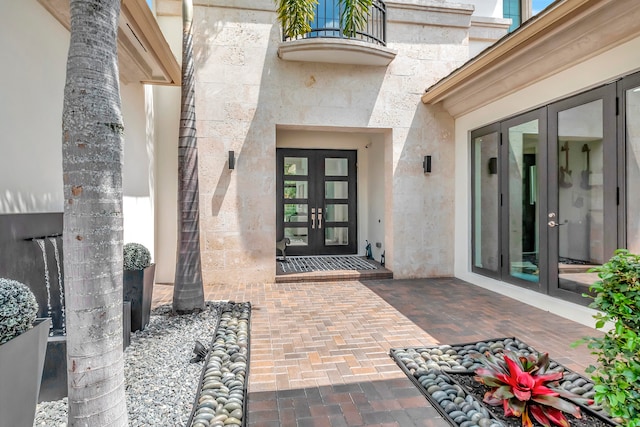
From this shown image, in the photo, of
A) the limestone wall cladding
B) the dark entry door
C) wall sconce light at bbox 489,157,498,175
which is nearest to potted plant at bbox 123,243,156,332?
the limestone wall cladding

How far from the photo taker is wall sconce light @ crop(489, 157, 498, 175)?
5.64 metres

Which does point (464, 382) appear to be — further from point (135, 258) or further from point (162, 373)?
point (135, 258)

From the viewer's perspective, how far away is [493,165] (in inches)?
225

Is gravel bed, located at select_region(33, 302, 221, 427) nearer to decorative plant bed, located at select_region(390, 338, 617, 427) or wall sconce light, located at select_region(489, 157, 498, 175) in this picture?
decorative plant bed, located at select_region(390, 338, 617, 427)

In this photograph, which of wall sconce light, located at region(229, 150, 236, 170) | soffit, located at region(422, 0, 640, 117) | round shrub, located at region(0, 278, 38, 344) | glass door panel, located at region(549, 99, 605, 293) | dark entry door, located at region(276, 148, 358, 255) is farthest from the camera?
dark entry door, located at region(276, 148, 358, 255)

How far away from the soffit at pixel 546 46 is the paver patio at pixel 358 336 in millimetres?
3091

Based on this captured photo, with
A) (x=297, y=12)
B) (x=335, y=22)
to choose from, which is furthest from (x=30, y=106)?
(x=335, y=22)

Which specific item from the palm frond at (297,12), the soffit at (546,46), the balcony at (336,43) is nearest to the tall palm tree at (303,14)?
the palm frond at (297,12)

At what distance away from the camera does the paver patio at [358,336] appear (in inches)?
95.7

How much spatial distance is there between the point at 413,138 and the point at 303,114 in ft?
6.88

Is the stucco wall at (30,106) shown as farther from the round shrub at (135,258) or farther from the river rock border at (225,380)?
the river rock border at (225,380)

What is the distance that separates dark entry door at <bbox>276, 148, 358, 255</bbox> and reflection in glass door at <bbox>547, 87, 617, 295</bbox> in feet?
16.0

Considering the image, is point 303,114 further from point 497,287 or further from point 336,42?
point 497,287

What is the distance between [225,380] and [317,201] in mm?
6228
